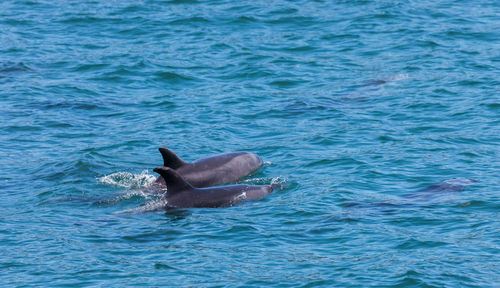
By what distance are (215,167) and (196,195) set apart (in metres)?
2.28

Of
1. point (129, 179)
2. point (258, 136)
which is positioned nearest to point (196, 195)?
point (129, 179)

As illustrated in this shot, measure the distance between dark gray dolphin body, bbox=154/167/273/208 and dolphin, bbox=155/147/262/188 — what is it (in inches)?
46.5

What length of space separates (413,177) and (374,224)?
3.36 m

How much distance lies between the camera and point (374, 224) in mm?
15719

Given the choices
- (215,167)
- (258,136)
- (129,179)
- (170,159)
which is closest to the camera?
(170,159)

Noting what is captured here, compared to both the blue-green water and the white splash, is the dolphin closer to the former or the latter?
the white splash

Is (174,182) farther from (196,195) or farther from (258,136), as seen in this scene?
(258,136)

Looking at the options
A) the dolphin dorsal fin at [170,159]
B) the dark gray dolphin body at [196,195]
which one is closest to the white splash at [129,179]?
the dolphin dorsal fin at [170,159]

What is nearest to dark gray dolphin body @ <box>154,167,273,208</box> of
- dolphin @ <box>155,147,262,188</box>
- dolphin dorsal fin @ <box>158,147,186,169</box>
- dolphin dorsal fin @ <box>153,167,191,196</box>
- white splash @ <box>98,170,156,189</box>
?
dolphin dorsal fin @ <box>153,167,191,196</box>

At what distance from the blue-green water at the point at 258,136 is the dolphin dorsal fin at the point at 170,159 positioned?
855 mm

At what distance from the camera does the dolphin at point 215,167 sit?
735 inches

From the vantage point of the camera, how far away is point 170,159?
18.2 m

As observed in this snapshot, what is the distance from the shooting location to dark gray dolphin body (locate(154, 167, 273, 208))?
55.3ft

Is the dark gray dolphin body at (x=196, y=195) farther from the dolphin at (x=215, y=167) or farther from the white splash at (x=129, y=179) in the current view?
the white splash at (x=129, y=179)
